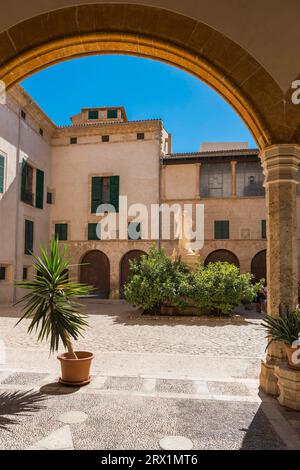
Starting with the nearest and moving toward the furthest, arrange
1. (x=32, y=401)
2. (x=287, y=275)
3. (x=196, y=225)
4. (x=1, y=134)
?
(x=32, y=401) < (x=287, y=275) < (x=1, y=134) < (x=196, y=225)

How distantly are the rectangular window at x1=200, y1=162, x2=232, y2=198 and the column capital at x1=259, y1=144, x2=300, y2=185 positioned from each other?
50.0 ft

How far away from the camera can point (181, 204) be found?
2016cm

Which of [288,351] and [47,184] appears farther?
[47,184]

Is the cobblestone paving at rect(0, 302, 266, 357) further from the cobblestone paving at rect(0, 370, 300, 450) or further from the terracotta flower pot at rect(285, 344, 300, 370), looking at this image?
the terracotta flower pot at rect(285, 344, 300, 370)

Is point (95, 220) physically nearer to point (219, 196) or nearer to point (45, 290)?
point (219, 196)

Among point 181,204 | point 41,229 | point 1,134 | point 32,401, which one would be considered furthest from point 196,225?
point 32,401

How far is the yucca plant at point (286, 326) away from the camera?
14.5 ft

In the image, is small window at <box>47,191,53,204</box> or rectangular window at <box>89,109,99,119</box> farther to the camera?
rectangular window at <box>89,109,99,119</box>

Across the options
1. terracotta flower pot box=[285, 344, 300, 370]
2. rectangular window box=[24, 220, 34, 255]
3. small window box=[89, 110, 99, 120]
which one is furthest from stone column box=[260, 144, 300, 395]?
small window box=[89, 110, 99, 120]

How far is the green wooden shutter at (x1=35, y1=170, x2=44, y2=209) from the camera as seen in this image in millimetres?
19489

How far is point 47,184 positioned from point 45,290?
55.7 feet

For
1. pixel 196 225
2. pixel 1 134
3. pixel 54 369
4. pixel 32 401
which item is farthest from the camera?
pixel 196 225

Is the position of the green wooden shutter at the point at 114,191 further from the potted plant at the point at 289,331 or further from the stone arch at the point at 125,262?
the potted plant at the point at 289,331

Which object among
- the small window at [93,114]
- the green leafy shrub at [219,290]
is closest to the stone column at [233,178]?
the green leafy shrub at [219,290]
